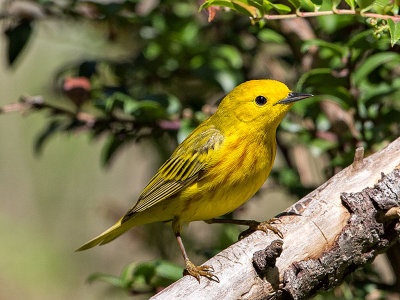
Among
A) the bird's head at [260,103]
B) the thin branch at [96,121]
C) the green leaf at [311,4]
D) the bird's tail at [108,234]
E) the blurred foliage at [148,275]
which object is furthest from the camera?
the bird's tail at [108,234]

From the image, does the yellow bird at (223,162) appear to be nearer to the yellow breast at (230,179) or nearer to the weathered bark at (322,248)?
the yellow breast at (230,179)

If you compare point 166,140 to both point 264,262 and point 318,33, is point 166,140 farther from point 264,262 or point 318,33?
point 264,262

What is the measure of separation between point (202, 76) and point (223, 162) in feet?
2.16

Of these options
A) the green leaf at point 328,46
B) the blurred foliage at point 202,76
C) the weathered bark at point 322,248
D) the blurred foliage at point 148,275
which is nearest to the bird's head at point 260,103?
the blurred foliage at point 202,76

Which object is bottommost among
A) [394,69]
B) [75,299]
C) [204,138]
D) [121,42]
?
[75,299]

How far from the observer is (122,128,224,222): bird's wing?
3.05 m

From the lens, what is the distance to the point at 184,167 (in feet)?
10.2

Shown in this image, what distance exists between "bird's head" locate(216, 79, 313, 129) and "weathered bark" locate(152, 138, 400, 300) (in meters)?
0.61

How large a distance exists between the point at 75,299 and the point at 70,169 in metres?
1.23

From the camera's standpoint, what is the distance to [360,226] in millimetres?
2453

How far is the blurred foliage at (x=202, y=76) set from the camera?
3.05 metres

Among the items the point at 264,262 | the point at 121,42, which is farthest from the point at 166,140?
the point at 264,262

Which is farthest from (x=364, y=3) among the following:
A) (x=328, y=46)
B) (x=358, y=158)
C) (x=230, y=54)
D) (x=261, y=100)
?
(x=230, y=54)

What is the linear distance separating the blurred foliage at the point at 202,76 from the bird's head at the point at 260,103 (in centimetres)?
13
